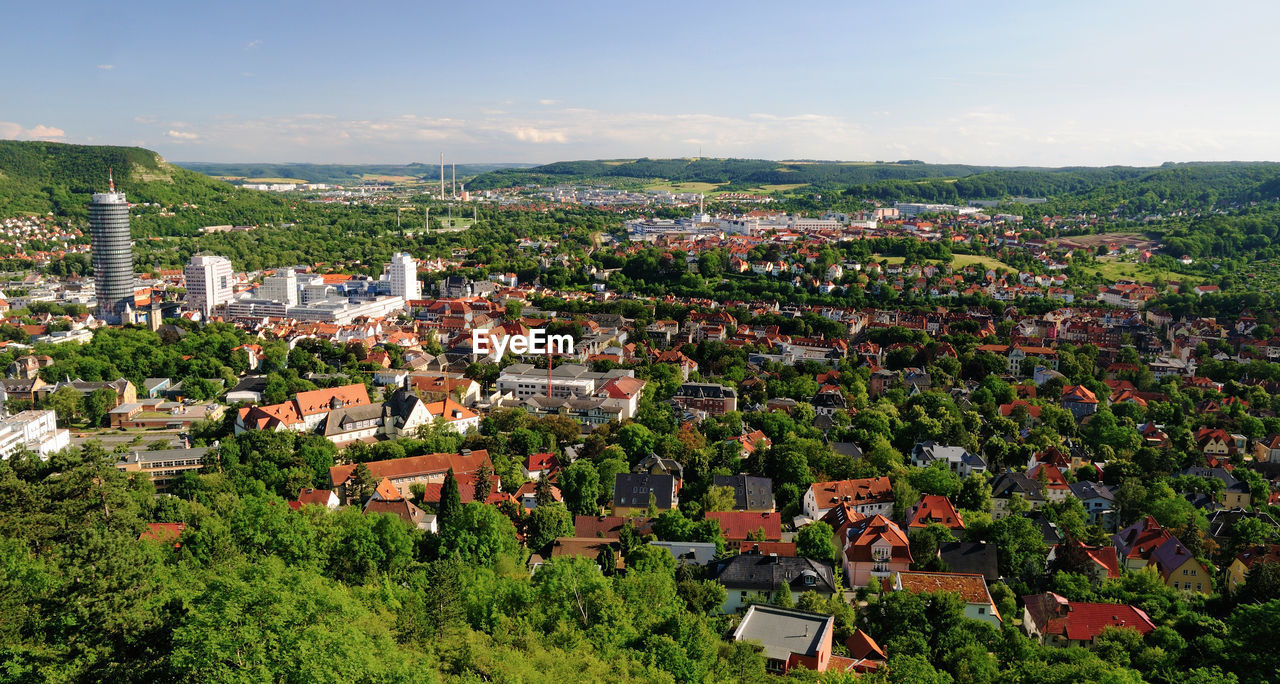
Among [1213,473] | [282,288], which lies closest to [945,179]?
[282,288]

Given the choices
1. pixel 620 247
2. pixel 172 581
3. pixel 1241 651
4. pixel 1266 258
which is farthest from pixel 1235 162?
pixel 172 581

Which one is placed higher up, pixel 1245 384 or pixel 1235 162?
pixel 1235 162

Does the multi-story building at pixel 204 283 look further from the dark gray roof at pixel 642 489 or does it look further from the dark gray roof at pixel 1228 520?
the dark gray roof at pixel 1228 520

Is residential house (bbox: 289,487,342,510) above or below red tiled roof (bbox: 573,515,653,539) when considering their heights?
above

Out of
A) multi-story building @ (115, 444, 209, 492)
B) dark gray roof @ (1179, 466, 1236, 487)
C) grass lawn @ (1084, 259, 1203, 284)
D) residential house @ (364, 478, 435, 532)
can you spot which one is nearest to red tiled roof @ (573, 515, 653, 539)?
residential house @ (364, 478, 435, 532)

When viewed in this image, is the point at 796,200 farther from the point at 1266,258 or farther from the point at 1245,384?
the point at 1245,384

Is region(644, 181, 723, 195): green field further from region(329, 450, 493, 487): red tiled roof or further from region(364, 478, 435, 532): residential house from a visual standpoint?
region(364, 478, 435, 532): residential house
